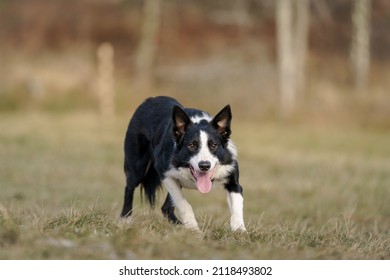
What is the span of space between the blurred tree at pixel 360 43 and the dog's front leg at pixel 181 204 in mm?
23165

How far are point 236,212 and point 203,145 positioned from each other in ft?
2.54

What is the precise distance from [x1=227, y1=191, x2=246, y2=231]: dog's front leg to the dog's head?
0.27m

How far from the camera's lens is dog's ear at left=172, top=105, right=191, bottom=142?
7.71m

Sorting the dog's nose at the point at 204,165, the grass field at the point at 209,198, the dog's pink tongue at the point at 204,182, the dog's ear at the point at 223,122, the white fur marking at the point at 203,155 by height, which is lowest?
the grass field at the point at 209,198

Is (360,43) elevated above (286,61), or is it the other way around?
(360,43)

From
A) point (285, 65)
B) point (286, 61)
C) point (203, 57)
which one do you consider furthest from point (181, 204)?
point (203, 57)

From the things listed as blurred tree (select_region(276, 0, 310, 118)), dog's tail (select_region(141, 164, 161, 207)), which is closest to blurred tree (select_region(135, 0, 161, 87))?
blurred tree (select_region(276, 0, 310, 118))

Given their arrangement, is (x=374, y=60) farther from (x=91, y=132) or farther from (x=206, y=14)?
(x=91, y=132)

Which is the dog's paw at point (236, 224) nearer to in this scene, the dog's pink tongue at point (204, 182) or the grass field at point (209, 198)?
the grass field at point (209, 198)

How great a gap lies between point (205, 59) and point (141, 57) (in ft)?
10.8

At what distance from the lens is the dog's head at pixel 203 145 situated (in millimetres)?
7605

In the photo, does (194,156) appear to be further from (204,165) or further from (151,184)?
(151,184)

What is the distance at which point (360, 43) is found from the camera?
32688 mm

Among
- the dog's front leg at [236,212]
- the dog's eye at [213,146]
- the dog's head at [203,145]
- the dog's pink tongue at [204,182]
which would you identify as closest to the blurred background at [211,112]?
the dog's front leg at [236,212]
